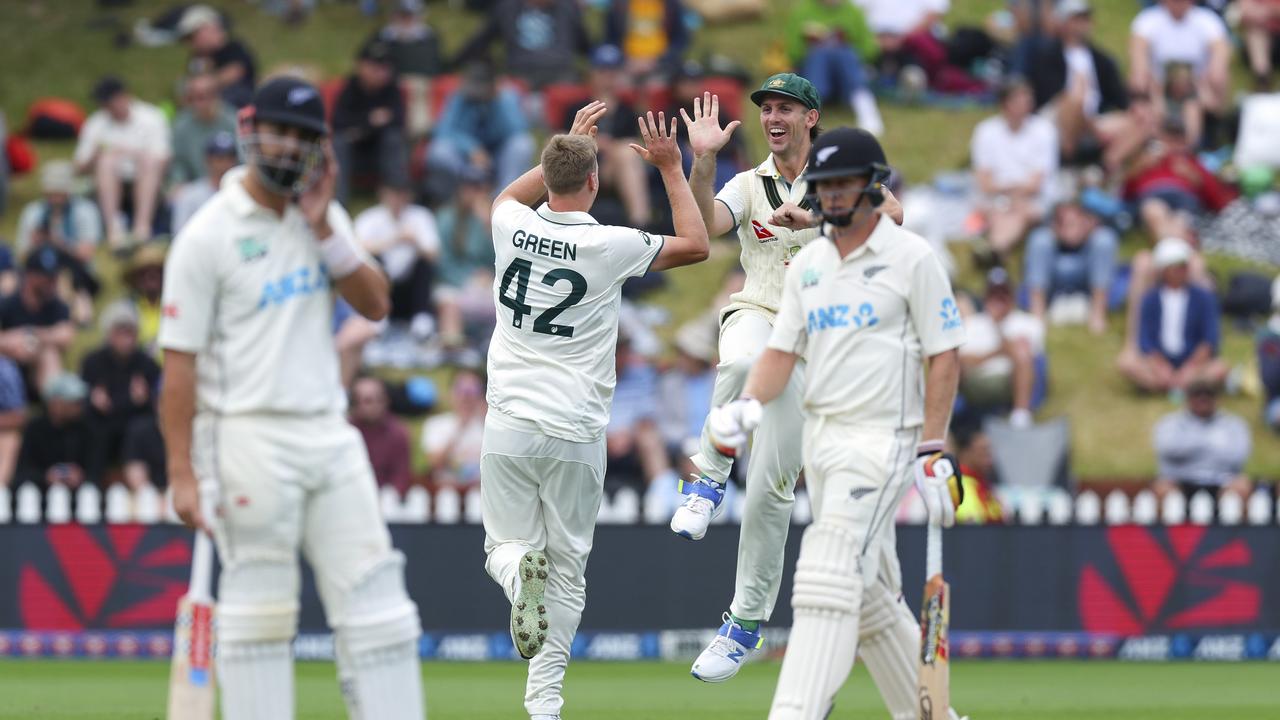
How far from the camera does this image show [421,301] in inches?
683

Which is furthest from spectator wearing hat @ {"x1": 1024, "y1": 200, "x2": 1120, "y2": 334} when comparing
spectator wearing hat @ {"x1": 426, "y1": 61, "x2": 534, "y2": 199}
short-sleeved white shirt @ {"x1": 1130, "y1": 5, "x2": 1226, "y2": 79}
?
spectator wearing hat @ {"x1": 426, "y1": 61, "x2": 534, "y2": 199}

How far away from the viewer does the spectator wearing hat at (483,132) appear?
1820 cm

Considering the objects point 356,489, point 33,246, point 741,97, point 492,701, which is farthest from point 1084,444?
point 356,489

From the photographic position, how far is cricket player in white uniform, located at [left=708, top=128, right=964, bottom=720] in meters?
6.97

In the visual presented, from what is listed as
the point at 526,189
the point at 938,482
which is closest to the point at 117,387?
the point at 526,189

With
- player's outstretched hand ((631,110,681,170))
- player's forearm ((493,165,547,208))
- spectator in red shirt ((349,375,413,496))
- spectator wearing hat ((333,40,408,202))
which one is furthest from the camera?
spectator wearing hat ((333,40,408,202))

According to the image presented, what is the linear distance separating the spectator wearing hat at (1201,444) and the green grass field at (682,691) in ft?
7.94

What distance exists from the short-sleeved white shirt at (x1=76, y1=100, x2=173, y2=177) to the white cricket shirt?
10268 millimetres

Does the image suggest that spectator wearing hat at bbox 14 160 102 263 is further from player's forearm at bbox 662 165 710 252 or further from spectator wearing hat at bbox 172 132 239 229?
player's forearm at bbox 662 165 710 252

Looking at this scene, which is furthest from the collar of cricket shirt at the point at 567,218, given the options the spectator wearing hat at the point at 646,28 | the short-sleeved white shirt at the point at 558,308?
the spectator wearing hat at the point at 646,28

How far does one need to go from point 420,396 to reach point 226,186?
33.2 feet

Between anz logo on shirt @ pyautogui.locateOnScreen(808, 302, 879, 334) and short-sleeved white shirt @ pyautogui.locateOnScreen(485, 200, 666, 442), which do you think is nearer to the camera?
anz logo on shirt @ pyautogui.locateOnScreen(808, 302, 879, 334)

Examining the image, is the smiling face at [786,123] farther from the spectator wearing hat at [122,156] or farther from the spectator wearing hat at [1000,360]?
the spectator wearing hat at [122,156]

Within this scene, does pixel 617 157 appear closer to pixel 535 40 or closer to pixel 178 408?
pixel 535 40
